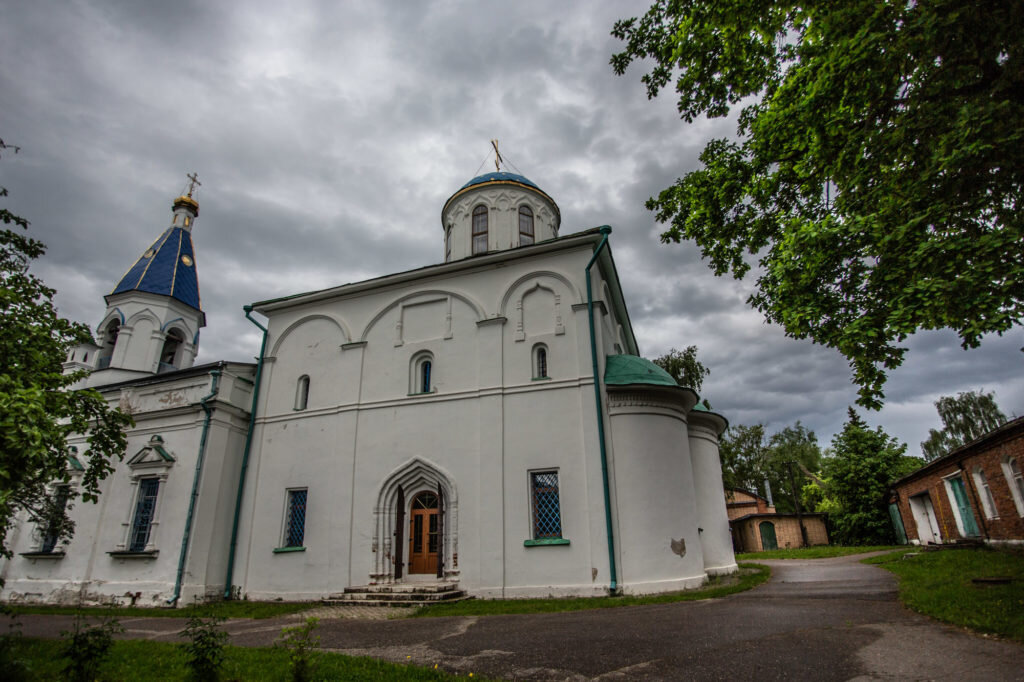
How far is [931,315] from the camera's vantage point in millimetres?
5340

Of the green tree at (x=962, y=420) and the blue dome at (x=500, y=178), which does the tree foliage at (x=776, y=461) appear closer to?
the green tree at (x=962, y=420)

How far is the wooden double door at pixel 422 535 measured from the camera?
1279cm

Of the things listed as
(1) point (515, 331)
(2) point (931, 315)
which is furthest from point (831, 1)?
(1) point (515, 331)

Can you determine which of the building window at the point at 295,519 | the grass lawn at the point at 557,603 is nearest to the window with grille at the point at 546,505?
the grass lawn at the point at 557,603

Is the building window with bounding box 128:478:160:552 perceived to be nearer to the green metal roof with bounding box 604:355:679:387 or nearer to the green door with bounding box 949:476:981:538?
the green metal roof with bounding box 604:355:679:387

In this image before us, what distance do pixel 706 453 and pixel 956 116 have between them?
1136cm

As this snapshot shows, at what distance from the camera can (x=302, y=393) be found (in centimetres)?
1529

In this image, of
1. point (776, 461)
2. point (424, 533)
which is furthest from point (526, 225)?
point (776, 461)

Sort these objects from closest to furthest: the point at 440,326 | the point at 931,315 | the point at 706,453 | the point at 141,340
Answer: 1. the point at 931,315
2. the point at 440,326
3. the point at 706,453
4. the point at 141,340

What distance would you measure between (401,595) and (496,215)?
10.9 meters

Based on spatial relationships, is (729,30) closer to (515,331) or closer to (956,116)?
(956,116)

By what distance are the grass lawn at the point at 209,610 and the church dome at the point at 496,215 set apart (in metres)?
10.2

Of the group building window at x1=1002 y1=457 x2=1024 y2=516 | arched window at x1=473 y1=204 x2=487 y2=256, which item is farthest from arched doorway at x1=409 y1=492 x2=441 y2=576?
building window at x1=1002 y1=457 x2=1024 y2=516

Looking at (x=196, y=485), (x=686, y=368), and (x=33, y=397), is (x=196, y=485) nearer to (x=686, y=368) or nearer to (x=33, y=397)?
(x=33, y=397)
